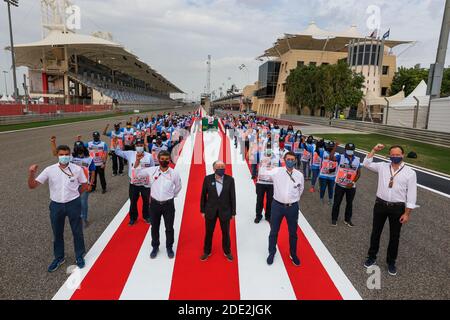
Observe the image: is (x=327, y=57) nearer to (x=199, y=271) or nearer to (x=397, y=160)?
(x=397, y=160)

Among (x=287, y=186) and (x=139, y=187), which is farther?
(x=139, y=187)

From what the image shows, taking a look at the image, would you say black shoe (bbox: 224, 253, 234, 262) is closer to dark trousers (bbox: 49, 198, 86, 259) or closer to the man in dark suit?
the man in dark suit

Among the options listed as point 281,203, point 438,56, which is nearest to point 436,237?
point 281,203

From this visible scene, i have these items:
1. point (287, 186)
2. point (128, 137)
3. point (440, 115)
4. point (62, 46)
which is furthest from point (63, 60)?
point (287, 186)

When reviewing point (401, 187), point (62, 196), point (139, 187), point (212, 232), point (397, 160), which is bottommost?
point (212, 232)

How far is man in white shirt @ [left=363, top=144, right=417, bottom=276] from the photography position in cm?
445

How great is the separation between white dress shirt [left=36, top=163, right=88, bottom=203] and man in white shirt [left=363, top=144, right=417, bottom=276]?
4927 millimetres

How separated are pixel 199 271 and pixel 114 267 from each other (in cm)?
140

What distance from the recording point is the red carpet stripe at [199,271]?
4.09m

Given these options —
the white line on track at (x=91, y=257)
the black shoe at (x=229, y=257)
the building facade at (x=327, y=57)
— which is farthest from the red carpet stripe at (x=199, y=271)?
the building facade at (x=327, y=57)

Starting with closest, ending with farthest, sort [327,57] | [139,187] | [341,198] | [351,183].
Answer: [139,187], [351,183], [341,198], [327,57]

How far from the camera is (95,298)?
13.0 ft

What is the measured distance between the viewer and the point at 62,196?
173 inches

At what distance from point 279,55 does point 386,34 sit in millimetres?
29830
